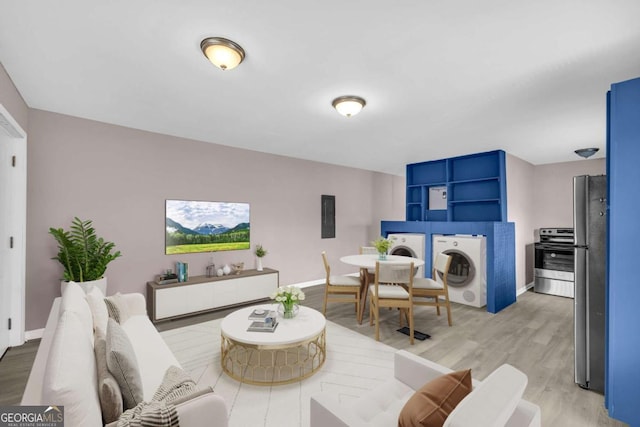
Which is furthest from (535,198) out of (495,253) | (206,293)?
A: (206,293)

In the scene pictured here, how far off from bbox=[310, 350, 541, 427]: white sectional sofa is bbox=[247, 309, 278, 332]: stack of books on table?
42.9 inches

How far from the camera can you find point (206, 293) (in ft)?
13.2

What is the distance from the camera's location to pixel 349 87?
8.69 ft

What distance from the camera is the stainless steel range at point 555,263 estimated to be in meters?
5.05

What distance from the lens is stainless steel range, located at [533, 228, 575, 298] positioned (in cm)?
505

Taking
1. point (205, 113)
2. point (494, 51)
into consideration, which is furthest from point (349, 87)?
point (205, 113)

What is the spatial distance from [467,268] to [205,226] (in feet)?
13.6

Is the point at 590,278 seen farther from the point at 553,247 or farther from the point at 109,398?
the point at 553,247

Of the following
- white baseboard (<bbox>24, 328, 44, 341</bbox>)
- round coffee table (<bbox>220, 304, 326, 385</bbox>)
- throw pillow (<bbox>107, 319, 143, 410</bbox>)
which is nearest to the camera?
throw pillow (<bbox>107, 319, 143, 410</bbox>)

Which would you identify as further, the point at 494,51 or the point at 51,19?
the point at 494,51

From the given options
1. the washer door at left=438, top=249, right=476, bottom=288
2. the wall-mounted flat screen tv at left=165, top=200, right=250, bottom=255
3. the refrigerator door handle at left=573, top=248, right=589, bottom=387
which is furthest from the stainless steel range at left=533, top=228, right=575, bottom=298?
the wall-mounted flat screen tv at left=165, top=200, right=250, bottom=255

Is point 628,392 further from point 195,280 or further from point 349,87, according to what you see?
point 195,280

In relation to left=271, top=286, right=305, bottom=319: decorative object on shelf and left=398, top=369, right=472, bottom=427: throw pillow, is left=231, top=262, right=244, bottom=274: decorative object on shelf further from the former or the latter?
left=398, top=369, right=472, bottom=427: throw pillow

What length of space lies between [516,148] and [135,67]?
5.21 meters
